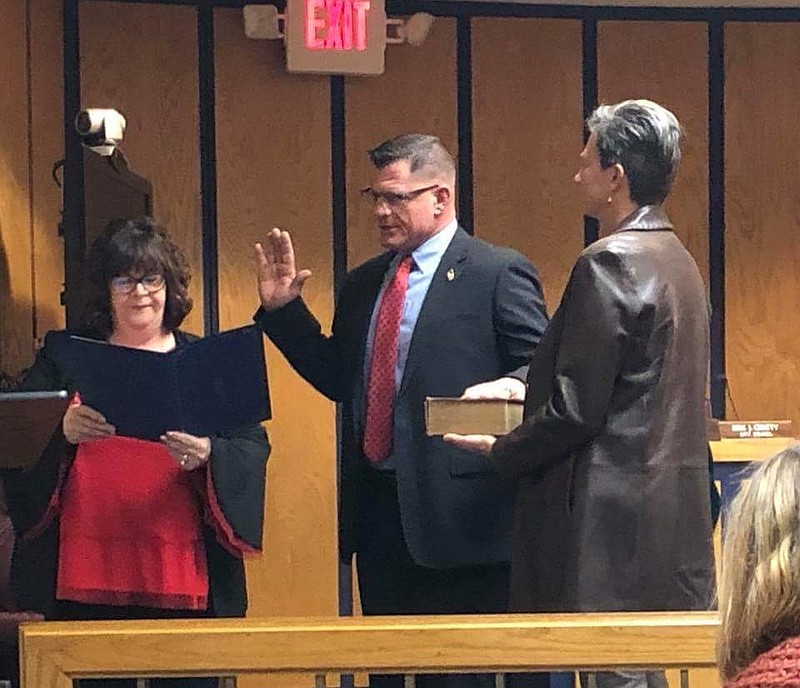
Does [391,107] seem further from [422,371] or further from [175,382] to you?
[175,382]

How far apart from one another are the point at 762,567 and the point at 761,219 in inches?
A: 142

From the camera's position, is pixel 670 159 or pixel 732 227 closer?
pixel 670 159

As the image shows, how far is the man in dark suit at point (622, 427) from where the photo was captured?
2.17 meters

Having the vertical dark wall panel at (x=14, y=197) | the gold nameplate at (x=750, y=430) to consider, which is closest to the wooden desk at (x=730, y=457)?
the gold nameplate at (x=750, y=430)

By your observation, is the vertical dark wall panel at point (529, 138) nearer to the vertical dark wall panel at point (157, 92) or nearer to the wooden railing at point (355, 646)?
the vertical dark wall panel at point (157, 92)

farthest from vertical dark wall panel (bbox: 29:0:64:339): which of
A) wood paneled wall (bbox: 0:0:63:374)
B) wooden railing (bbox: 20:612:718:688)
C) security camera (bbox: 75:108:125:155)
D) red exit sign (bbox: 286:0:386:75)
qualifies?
wooden railing (bbox: 20:612:718:688)

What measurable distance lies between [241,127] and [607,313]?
7.76 ft

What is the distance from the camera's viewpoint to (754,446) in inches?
140

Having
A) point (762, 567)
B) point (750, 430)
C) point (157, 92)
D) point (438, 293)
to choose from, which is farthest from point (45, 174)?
point (762, 567)

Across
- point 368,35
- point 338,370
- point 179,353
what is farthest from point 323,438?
point 179,353

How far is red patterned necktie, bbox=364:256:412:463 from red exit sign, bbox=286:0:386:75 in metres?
1.71

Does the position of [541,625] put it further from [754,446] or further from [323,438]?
[323,438]

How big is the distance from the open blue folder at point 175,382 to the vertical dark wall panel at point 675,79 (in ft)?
8.16

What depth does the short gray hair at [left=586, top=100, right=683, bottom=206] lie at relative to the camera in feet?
7.46
